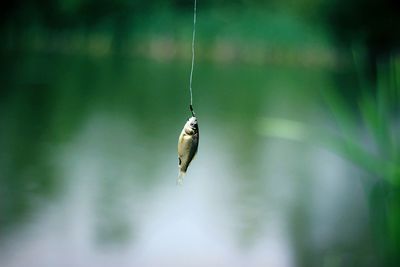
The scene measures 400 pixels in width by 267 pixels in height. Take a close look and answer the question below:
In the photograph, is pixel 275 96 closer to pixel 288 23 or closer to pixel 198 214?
pixel 288 23

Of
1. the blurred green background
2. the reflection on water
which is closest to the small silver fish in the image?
the blurred green background

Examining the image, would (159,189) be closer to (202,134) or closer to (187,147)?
(202,134)

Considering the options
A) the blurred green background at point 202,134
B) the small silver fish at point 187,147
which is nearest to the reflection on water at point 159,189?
the blurred green background at point 202,134

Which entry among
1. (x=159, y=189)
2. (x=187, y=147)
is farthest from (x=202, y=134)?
(x=187, y=147)

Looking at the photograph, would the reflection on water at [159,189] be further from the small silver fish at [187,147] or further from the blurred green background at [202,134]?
the small silver fish at [187,147]

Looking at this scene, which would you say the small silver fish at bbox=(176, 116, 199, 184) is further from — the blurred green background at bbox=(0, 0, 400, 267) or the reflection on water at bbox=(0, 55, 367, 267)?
the reflection on water at bbox=(0, 55, 367, 267)

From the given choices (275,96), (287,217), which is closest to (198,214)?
(287,217)
